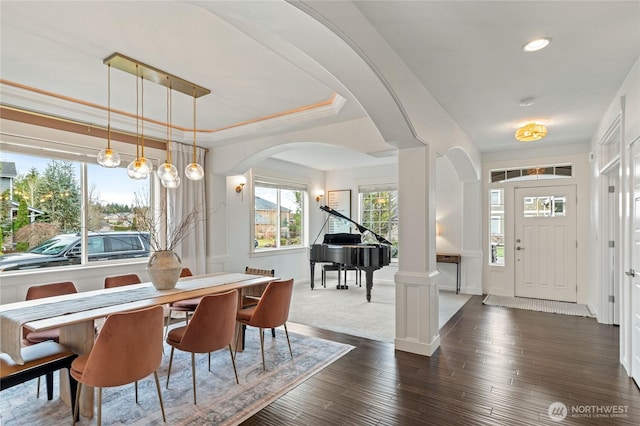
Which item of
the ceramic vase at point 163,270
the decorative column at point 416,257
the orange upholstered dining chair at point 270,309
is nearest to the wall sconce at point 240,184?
the ceramic vase at point 163,270

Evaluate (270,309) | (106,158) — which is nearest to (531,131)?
(270,309)

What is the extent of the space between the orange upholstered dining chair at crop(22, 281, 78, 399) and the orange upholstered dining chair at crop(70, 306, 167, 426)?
78 cm

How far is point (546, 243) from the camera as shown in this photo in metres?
6.02

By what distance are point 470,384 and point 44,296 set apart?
4004 mm

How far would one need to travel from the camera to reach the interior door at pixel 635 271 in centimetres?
275

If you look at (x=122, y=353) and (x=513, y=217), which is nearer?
(x=122, y=353)

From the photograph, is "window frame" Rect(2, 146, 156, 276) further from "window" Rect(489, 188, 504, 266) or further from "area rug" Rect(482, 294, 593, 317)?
"window" Rect(489, 188, 504, 266)

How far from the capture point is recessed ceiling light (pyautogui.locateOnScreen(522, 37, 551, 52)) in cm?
256

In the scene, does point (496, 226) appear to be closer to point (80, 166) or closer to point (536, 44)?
point (536, 44)

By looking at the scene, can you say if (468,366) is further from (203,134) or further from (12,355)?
(203,134)

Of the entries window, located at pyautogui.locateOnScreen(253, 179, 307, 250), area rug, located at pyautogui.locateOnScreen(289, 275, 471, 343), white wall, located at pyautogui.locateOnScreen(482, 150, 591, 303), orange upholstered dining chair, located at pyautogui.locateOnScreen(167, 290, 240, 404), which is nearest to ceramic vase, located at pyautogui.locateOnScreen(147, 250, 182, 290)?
orange upholstered dining chair, located at pyautogui.locateOnScreen(167, 290, 240, 404)

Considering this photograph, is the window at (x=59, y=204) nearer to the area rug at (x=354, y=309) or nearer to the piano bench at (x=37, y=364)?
the piano bench at (x=37, y=364)

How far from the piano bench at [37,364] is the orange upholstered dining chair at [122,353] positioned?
142 millimetres

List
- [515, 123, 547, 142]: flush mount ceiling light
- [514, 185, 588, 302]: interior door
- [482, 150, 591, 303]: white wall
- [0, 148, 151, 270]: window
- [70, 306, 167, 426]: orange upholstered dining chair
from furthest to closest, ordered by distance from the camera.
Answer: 1. [514, 185, 588, 302]: interior door
2. [482, 150, 591, 303]: white wall
3. [515, 123, 547, 142]: flush mount ceiling light
4. [0, 148, 151, 270]: window
5. [70, 306, 167, 426]: orange upholstered dining chair
